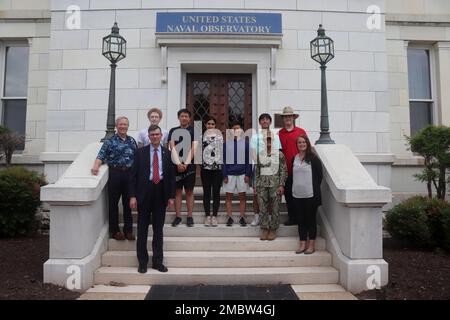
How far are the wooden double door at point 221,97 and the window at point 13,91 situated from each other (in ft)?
15.8

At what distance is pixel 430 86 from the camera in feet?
35.1

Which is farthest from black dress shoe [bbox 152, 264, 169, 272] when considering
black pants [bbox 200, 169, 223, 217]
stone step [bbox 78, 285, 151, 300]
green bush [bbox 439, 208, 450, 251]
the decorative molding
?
the decorative molding

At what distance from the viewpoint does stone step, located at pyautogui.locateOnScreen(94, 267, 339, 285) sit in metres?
5.55

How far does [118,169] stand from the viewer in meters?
6.06

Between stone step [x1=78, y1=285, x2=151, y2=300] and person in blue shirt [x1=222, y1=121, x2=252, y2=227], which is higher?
person in blue shirt [x1=222, y1=121, x2=252, y2=227]

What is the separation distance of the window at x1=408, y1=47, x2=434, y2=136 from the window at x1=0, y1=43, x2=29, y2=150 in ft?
35.7

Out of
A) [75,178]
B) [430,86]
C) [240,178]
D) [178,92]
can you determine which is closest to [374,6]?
[430,86]

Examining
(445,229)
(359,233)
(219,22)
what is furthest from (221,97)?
(445,229)

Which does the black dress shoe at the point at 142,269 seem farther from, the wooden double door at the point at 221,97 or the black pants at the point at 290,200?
the wooden double door at the point at 221,97

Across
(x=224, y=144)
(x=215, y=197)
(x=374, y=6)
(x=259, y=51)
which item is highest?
(x=374, y=6)

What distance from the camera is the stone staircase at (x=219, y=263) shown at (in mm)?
5539

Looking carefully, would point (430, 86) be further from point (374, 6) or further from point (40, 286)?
point (40, 286)

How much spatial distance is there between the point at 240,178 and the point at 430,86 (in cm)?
726

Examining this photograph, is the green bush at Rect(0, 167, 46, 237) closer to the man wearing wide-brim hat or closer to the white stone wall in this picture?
the man wearing wide-brim hat
